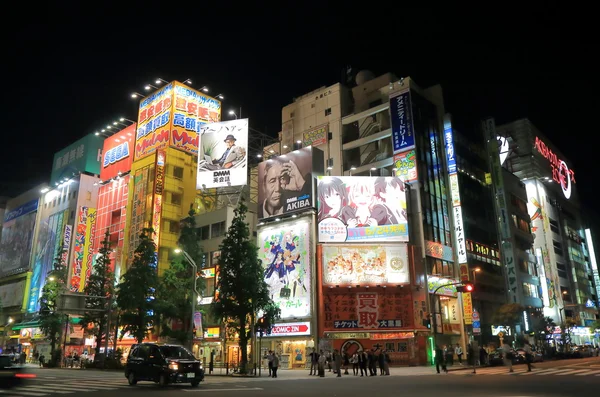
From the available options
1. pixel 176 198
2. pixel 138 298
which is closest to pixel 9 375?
pixel 138 298

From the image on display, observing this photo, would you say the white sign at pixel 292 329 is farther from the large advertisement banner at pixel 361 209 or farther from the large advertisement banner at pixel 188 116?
the large advertisement banner at pixel 188 116

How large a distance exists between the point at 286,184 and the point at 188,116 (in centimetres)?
2161

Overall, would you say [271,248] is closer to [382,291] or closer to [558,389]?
[382,291]

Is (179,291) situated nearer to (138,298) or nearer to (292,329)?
(138,298)

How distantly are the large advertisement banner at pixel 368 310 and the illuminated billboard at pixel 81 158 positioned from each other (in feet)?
164

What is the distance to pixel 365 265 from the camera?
44344 mm

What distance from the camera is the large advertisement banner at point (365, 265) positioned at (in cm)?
4388

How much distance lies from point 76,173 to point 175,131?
24395 millimetres

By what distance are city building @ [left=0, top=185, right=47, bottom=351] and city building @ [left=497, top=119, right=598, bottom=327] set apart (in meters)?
84.0

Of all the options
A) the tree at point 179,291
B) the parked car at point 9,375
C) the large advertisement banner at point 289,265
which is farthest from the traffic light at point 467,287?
the parked car at point 9,375

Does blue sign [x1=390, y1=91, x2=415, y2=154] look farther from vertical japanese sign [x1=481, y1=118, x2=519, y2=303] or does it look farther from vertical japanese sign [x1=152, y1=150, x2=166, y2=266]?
vertical japanese sign [x1=152, y1=150, x2=166, y2=266]

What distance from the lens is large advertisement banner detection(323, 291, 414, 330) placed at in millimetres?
42531

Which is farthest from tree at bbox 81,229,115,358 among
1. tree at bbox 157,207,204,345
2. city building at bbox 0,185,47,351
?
city building at bbox 0,185,47,351

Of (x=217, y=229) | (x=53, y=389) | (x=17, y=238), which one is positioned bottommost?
(x=53, y=389)
